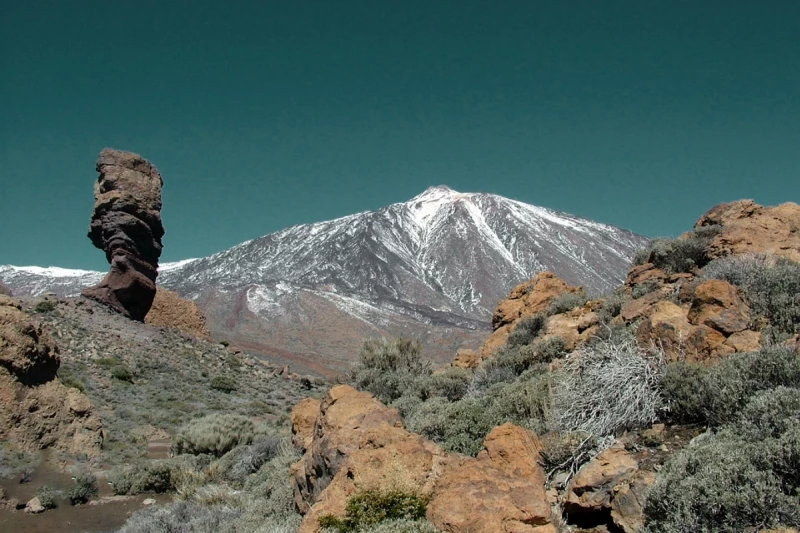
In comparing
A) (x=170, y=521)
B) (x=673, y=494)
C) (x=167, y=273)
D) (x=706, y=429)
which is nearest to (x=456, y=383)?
(x=170, y=521)

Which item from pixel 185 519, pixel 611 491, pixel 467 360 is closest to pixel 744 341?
pixel 611 491

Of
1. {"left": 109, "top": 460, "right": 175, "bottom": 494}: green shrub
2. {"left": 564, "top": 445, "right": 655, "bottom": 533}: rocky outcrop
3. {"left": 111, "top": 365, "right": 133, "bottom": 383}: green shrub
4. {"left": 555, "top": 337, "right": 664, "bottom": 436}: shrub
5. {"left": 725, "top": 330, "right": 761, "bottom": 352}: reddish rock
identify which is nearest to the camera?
{"left": 564, "top": 445, "right": 655, "bottom": 533}: rocky outcrop

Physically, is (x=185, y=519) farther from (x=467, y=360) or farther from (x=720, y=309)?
(x=467, y=360)

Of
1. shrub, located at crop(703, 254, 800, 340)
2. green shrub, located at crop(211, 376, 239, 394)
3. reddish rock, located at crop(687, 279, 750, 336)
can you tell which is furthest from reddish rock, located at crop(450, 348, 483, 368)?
green shrub, located at crop(211, 376, 239, 394)

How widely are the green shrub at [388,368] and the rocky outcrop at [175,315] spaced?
694 inches

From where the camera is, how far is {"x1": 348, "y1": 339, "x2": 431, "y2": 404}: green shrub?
35.4 ft

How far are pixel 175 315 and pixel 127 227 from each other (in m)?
6.14

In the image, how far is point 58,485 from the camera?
8.28 m

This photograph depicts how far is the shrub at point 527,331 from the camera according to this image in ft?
32.3

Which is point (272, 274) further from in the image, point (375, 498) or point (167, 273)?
point (375, 498)

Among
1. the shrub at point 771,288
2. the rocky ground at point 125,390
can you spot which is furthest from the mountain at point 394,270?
the shrub at point 771,288

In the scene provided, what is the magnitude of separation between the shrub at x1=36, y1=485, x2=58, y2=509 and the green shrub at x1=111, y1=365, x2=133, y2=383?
1109 cm

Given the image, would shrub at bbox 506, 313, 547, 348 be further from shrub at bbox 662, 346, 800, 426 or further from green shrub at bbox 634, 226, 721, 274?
shrub at bbox 662, 346, 800, 426

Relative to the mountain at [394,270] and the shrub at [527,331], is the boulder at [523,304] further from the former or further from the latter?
the mountain at [394,270]
